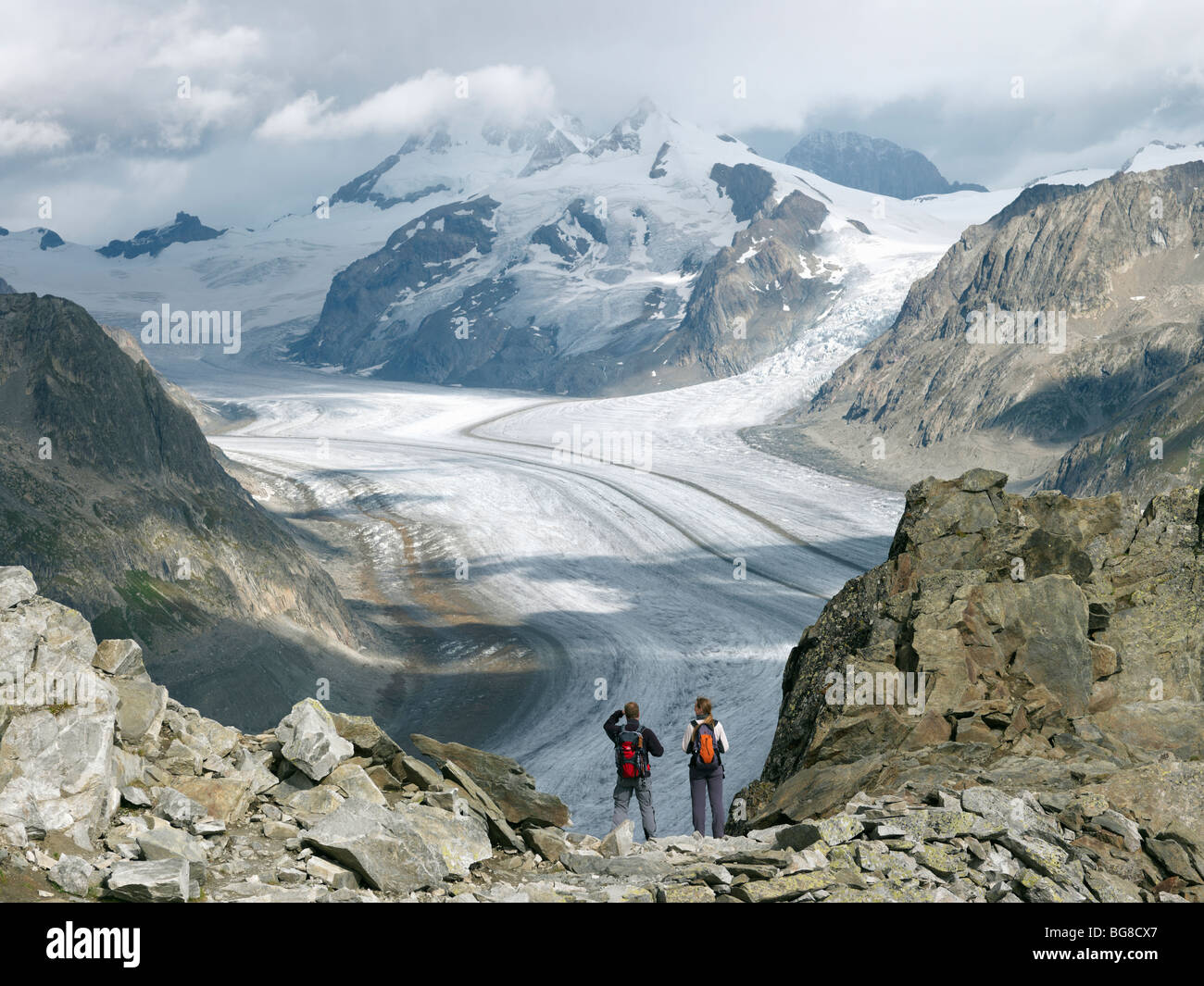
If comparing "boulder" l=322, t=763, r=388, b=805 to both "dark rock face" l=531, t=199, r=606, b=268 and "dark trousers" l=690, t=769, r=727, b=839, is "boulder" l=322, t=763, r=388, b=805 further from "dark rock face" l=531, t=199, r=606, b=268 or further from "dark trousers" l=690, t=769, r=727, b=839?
"dark rock face" l=531, t=199, r=606, b=268

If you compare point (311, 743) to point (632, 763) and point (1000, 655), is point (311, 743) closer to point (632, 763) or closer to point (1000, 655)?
point (632, 763)

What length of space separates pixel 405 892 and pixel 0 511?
75.1ft

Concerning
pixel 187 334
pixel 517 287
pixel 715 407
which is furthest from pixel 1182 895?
pixel 187 334

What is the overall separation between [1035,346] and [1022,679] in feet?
266

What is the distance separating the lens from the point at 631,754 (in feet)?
42.9

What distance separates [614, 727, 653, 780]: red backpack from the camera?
13062 millimetres

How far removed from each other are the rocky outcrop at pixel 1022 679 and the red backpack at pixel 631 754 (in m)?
1.62

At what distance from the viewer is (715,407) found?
102 meters

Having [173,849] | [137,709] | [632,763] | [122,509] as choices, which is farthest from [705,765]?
[122,509]

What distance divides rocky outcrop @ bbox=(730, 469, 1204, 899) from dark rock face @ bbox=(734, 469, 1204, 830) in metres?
0.03

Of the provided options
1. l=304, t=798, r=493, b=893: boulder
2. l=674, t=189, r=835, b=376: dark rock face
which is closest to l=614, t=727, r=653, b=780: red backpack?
l=304, t=798, r=493, b=893: boulder

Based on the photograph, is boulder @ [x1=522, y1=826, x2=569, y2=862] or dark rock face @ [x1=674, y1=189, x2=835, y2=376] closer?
boulder @ [x1=522, y1=826, x2=569, y2=862]

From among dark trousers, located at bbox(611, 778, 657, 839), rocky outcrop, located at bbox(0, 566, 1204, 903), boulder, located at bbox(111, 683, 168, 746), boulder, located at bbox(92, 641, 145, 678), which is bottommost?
dark trousers, located at bbox(611, 778, 657, 839)

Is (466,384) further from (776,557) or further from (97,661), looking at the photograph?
(97,661)
